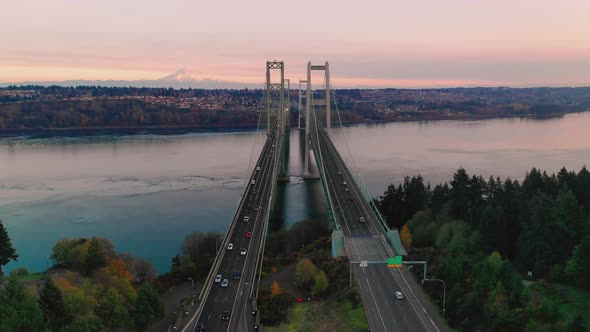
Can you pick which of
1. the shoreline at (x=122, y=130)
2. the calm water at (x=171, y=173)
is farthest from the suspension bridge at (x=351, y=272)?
the shoreline at (x=122, y=130)

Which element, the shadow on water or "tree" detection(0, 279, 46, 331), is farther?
the shadow on water

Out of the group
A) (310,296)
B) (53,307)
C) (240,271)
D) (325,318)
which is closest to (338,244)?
(310,296)

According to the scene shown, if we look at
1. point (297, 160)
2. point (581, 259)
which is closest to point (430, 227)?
point (581, 259)

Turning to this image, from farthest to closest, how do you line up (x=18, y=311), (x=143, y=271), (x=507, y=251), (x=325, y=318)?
(x=143, y=271), (x=507, y=251), (x=325, y=318), (x=18, y=311)

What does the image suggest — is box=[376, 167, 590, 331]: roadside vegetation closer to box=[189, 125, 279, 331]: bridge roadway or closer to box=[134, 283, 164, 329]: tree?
box=[189, 125, 279, 331]: bridge roadway

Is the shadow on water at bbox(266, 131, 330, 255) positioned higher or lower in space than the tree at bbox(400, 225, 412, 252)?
lower

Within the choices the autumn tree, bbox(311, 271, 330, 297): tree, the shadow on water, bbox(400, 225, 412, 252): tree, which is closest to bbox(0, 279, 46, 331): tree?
the autumn tree

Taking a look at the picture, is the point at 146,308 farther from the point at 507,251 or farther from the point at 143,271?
the point at 507,251

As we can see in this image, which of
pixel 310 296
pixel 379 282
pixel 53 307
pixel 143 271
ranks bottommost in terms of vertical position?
pixel 143 271
